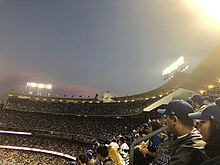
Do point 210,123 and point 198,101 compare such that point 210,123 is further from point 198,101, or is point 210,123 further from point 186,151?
point 198,101

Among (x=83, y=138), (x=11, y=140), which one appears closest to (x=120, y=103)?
(x=83, y=138)

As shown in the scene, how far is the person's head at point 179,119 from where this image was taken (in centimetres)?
277

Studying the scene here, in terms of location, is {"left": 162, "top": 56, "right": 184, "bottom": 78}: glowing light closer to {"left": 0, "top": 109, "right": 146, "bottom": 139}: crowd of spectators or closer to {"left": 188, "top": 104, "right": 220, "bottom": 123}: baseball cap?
{"left": 0, "top": 109, "right": 146, "bottom": 139}: crowd of spectators

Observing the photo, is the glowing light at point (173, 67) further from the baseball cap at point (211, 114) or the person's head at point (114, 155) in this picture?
the baseball cap at point (211, 114)

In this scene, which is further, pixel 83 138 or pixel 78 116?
pixel 78 116

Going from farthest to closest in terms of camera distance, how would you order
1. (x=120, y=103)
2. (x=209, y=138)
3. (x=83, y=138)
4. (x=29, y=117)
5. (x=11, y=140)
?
1. (x=29, y=117)
2. (x=11, y=140)
3. (x=120, y=103)
4. (x=83, y=138)
5. (x=209, y=138)

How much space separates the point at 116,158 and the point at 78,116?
43006mm

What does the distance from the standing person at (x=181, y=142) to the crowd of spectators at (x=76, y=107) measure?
30225mm

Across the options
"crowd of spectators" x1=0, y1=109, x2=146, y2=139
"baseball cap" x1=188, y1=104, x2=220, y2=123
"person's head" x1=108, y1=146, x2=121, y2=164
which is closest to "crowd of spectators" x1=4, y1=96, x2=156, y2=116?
"crowd of spectators" x1=0, y1=109, x2=146, y2=139

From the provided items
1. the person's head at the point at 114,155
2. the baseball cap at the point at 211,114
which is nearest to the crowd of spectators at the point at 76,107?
the person's head at the point at 114,155

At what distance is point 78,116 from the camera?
46562mm

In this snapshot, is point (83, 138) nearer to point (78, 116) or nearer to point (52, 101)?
point (78, 116)

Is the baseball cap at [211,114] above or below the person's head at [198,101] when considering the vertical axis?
below

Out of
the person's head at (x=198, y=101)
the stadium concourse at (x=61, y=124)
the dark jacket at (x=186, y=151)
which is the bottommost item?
the dark jacket at (x=186, y=151)
